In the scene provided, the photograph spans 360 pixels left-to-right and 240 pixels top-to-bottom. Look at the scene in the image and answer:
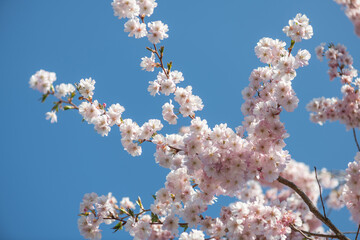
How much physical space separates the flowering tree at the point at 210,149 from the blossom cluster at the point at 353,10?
633 millimetres

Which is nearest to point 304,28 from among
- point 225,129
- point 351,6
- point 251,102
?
point 351,6

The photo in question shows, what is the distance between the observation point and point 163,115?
172 inches

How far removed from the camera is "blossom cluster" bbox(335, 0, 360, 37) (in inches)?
138

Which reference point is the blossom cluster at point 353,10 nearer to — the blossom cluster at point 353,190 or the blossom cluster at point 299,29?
the blossom cluster at point 299,29

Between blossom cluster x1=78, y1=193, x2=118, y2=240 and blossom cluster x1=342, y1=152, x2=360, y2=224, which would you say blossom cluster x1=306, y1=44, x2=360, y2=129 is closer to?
blossom cluster x1=342, y1=152, x2=360, y2=224

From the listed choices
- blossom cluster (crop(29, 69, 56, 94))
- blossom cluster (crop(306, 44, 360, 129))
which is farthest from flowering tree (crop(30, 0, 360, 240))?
blossom cluster (crop(306, 44, 360, 129))

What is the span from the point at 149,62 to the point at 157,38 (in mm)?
353

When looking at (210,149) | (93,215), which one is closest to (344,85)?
(210,149)

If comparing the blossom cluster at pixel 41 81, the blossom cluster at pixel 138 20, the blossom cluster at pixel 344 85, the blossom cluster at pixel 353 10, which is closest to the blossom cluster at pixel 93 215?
the blossom cluster at pixel 41 81

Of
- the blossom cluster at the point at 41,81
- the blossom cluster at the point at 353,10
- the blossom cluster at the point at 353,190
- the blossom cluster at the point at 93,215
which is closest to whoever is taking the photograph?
the blossom cluster at the point at 353,10

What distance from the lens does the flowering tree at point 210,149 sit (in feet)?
12.3

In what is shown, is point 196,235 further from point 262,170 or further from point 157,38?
point 157,38

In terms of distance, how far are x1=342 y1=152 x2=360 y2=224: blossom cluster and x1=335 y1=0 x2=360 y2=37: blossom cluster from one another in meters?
1.60

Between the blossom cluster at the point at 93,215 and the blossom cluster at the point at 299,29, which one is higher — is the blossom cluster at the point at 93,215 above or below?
below
